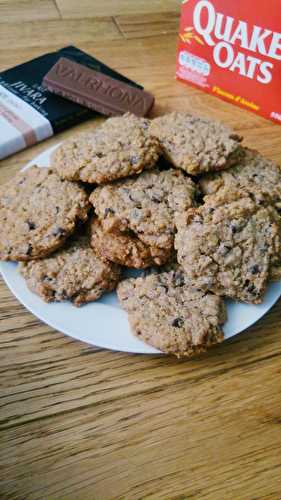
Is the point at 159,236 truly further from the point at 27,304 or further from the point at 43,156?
the point at 43,156

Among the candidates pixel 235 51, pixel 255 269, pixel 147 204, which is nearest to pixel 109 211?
pixel 147 204

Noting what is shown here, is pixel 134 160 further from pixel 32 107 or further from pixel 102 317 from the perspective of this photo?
pixel 32 107

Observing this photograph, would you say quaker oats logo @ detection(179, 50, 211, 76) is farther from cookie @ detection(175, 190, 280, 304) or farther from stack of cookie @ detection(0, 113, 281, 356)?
cookie @ detection(175, 190, 280, 304)

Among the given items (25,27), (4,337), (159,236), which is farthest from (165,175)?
(25,27)

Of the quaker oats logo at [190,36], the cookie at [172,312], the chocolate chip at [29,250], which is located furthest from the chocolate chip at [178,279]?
the quaker oats logo at [190,36]

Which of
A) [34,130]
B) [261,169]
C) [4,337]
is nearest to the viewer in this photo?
[4,337]

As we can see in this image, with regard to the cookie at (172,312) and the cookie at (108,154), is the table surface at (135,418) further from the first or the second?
the cookie at (108,154)
